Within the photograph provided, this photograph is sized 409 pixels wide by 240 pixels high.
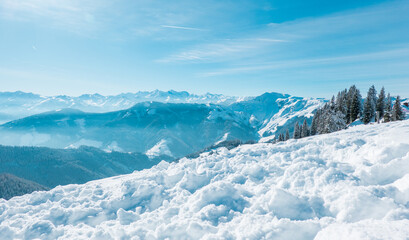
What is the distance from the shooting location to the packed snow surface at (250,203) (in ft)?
18.3

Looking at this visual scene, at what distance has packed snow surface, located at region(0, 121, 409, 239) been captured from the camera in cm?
559

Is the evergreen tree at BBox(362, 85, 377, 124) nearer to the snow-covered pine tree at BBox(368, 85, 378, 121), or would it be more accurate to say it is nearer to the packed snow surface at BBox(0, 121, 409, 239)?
the snow-covered pine tree at BBox(368, 85, 378, 121)

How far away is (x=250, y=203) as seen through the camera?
7590mm

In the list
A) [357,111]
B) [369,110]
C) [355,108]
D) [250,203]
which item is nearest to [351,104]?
[355,108]

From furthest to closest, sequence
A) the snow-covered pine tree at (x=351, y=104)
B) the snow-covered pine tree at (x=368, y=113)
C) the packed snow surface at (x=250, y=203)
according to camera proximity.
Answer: the snow-covered pine tree at (x=351, y=104) → the snow-covered pine tree at (x=368, y=113) → the packed snow surface at (x=250, y=203)

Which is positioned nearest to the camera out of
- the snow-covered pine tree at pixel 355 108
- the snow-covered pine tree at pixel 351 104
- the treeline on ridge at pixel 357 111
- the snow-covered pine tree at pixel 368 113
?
the treeline on ridge at pixel 357 111

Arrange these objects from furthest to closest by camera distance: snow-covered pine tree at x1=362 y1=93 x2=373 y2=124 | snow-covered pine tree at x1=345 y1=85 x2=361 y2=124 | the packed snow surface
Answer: snow-covered pine tree at x1=345 y1=85 x2=361 y2=124 → snow-covered pine tree at x1=362 y1=93 x2=373 y2=124 → the packed snow surface

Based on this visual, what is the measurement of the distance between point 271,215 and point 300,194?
1519mm

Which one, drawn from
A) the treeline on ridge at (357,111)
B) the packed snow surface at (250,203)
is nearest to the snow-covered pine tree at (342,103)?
the treeline on ridge at (357,111)

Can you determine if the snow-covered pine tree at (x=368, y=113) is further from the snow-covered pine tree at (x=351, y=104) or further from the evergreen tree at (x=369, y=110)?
the snow-covered pine tree at (x=351, y=104)

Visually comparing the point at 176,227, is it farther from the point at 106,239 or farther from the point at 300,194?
the point at 300,194

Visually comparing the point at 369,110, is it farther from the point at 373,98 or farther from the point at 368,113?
the point at 373,98

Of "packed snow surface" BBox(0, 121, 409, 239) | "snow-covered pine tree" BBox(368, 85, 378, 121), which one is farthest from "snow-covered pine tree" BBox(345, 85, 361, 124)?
"packed snow surface" BBox(0, 121, 409, 239)

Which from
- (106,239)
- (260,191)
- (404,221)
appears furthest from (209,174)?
(404,221)
